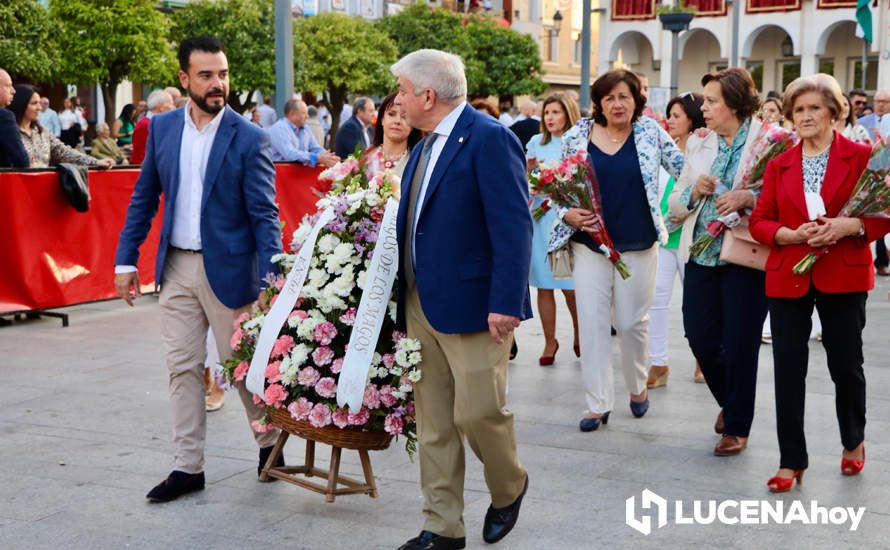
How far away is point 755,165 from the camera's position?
647 cm

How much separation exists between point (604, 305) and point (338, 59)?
29037 millimetres

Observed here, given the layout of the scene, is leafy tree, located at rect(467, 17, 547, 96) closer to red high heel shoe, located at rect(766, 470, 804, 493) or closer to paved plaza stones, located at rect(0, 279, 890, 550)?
paved plaza stones, located at rect(0, 279, 890, 550)

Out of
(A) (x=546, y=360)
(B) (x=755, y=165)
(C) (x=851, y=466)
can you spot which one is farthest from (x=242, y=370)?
(A) (x=546, y=360)

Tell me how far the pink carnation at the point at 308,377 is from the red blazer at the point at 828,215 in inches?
81.9

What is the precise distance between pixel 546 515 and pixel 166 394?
11.1 ft

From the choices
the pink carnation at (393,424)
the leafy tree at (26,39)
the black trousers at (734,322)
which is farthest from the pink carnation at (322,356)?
the leafy tree at (26,39)

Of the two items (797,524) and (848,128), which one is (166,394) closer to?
(797,524)

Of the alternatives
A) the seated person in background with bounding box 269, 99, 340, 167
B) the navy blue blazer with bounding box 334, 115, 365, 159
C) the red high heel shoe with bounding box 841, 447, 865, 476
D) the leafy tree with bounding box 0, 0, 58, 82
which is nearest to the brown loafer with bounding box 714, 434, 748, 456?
the red high heel shoe with bounding box 841, 447, 865, 476

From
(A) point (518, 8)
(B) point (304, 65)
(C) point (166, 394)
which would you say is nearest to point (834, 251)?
(C) point (166, 394)

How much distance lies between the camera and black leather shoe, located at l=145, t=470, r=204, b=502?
18.5 ft

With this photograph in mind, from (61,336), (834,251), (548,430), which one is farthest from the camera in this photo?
(61,336)

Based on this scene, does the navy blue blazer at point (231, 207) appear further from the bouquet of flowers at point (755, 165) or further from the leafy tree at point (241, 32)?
the leafy tree at point (241, 32)

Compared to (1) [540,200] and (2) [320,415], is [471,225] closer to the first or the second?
(2) [320,415]

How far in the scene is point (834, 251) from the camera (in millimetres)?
5688
